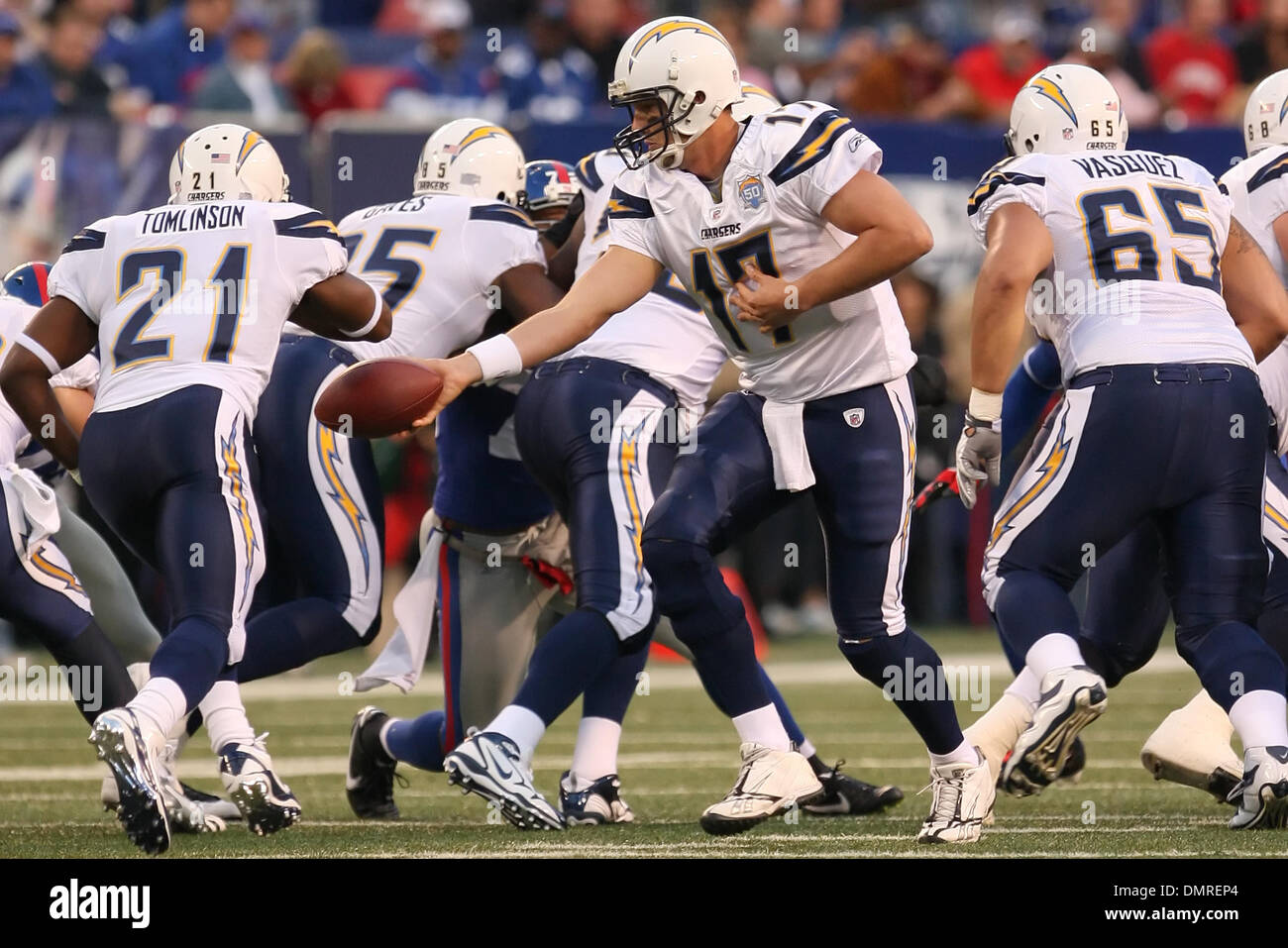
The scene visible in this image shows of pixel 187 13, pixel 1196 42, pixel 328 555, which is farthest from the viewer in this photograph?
pixel 1196 42

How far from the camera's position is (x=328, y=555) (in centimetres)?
514

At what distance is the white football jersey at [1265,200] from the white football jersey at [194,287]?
7.68ft

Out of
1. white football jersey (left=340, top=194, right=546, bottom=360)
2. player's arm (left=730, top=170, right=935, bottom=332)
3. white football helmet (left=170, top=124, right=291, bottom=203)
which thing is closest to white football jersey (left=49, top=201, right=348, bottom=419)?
white football helmet (left=170, top=124, right=291, bottom=203)

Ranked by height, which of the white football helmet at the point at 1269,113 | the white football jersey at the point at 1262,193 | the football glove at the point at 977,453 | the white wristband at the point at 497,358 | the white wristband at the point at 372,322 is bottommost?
the football glove at the point at 977,453

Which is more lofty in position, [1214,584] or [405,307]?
[405,307]

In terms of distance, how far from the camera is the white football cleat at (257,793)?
4.46m

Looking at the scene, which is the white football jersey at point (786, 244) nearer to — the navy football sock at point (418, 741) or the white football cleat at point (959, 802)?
the white football cleat at point (959, 802)

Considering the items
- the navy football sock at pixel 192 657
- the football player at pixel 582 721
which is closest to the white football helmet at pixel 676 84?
the football player at pixel 582 721

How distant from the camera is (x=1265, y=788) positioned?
4223 mm

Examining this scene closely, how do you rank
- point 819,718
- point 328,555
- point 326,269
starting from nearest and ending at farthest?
point 326,269, point 328,555, point 819,718

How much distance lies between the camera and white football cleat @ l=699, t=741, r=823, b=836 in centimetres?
437

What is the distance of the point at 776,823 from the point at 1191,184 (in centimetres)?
183
